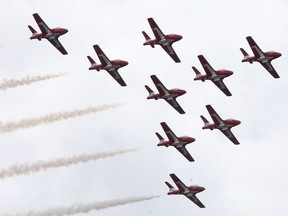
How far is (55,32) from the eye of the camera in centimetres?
15938

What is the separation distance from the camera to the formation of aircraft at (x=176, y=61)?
526 ft

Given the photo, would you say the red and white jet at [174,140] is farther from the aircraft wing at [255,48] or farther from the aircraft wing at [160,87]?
the aircraft wing at [255,48]

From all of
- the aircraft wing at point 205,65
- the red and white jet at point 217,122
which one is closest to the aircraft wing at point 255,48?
the aircraft wing at point 205,65

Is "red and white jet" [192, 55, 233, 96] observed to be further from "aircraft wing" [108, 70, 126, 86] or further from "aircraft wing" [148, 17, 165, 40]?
"aircraft wing" [108, 70, 126, 86]

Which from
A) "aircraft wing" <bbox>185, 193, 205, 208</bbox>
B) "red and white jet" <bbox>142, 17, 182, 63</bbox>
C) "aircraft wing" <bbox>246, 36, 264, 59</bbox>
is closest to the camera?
"aircraft wing" <bbox>246, 36, 264, 59</bbox>

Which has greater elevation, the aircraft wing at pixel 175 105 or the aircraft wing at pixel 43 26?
the aircraft wing at pixel 43 26

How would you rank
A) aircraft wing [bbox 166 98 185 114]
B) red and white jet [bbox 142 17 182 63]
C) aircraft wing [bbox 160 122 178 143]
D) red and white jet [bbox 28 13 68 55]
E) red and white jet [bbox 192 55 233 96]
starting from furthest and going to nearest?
aircraft wing [bbox 160 122 178 143], aircraft wing [bbox 166 98 185 114], red and white jet [bbox 192 55 233 96], red and white jet [bbox 142 17 182 63], red and white jet [bbox 28 13 68 55]

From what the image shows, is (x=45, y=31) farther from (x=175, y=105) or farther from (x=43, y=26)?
(x=175, y=105)

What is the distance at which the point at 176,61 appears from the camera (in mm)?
164625

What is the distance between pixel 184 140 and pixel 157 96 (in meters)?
9.05

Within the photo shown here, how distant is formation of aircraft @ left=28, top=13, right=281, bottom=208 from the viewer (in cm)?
16038

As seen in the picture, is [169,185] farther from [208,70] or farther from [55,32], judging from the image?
[55,32]

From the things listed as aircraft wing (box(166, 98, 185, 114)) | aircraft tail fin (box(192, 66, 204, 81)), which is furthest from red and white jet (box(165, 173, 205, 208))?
aircraft tail fin (box(192, 66, 204, 81))

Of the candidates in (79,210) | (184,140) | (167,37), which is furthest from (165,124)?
(79,210)
